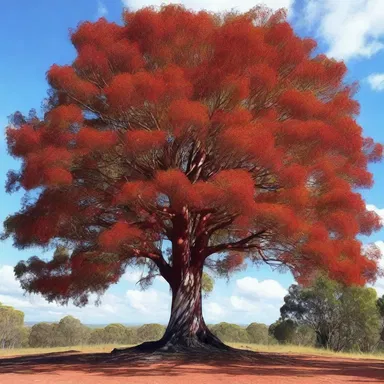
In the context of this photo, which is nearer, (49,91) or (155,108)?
(155,108)

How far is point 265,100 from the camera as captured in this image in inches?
662

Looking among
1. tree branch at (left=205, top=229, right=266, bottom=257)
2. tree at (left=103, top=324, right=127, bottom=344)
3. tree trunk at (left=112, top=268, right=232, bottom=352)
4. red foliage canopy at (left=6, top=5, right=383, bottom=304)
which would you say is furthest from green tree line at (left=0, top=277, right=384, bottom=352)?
red foliage canopy at (left=6, top=5, right=383, bottom=304)

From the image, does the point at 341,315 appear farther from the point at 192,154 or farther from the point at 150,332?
the point at 192,154

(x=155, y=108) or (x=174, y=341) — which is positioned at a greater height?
(x=155, y=108)

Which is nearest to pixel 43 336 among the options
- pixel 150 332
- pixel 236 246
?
pixel 150 332

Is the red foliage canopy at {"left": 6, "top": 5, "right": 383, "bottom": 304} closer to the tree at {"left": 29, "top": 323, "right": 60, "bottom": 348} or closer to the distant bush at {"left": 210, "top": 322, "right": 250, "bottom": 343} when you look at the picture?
the tree at {"left": 29, "top": 323, "right": 60, "bottom": 348}

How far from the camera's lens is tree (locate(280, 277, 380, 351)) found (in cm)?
3806

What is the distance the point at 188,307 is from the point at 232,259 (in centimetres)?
484

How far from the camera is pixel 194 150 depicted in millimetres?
17359

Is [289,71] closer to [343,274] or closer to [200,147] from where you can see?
[200,147]

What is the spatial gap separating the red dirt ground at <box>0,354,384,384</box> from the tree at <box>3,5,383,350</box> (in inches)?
94.8

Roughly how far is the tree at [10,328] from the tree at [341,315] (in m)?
27.7

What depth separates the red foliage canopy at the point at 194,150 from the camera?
15031 millimetres

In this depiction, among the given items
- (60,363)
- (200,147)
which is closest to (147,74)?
(200,147)
